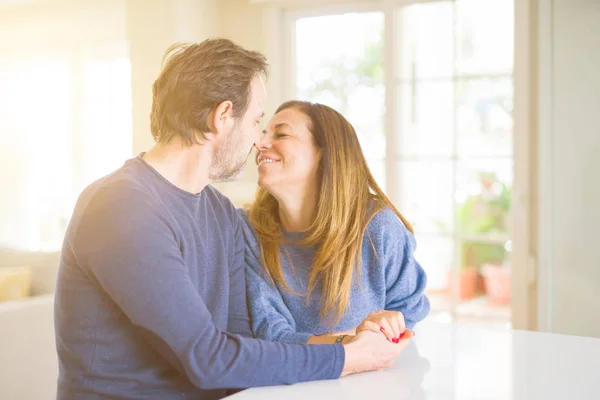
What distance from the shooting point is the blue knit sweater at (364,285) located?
68.4 inches

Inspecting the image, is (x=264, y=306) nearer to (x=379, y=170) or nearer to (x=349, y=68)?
(x=379, y=170)

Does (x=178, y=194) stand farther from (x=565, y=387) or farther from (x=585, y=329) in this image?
(x=585, y=329)

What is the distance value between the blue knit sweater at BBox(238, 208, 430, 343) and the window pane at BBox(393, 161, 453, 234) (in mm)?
2177

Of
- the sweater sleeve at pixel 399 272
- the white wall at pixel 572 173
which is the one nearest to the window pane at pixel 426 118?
the white wall at pixel 572 173

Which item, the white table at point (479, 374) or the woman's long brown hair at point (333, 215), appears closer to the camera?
the white table at point (479, 374)

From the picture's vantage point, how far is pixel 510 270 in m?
3.64

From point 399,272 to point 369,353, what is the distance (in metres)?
0.50

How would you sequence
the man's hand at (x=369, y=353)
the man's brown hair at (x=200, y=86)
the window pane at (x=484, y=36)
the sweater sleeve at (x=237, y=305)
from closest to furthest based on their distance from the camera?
the man's hand at (x=369, y=353)
the man's brown hair at (x=200, y=86)
the sweater sleeve at (x=237, y=305)
the window pane at (x=484, y=36)

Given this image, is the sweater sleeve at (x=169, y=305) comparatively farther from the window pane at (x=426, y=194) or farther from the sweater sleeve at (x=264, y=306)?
the window pane at (x=426, y=194)

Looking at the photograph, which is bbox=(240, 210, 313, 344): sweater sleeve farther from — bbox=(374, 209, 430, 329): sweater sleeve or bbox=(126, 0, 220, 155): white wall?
bbox=(126, 0, 220, 155): white wall

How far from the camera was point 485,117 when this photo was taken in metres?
3.78

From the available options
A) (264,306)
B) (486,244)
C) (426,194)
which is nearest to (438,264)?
(486,244)

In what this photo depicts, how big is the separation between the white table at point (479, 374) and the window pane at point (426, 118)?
2.45 m

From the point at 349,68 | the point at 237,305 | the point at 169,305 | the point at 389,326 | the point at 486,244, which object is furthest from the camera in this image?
the point at 349,68
